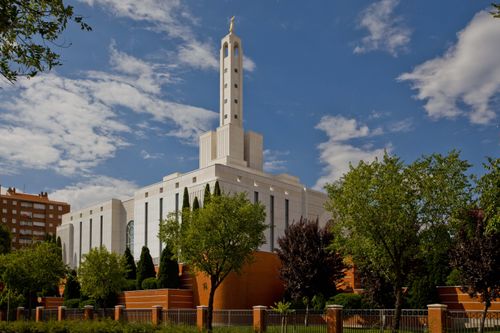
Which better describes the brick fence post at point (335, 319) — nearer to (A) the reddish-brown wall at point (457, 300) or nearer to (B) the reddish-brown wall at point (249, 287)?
(A) the reddish-brown wall at point (457, 300)

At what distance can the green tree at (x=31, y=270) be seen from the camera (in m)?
40.5

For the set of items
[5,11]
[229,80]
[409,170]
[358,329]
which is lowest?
[358,329]

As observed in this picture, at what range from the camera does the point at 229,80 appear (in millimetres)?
75750

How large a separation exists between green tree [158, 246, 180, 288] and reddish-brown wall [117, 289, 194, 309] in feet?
2.22

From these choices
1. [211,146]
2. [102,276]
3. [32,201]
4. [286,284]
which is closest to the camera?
[286,284]

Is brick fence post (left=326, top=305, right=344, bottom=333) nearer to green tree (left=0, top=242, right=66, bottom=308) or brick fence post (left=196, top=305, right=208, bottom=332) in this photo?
brick fence post (left=196, top=305, right=208, bottom=332)

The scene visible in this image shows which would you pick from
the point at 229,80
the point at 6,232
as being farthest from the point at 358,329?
the point at 229,80

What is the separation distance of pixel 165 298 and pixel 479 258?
1988cm

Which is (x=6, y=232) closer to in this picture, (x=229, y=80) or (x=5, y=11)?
(x=229, y=80)

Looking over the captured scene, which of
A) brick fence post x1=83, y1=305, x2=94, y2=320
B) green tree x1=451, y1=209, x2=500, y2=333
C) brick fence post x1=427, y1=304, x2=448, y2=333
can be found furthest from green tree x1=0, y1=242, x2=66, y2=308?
brick fence post x1=427, y1=304, x2=448, y2=333

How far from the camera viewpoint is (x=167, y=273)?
3725 cm

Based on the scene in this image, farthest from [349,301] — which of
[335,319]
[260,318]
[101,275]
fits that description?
[101,275]

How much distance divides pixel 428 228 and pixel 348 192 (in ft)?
10.5

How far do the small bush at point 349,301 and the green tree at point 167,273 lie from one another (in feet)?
35.8
